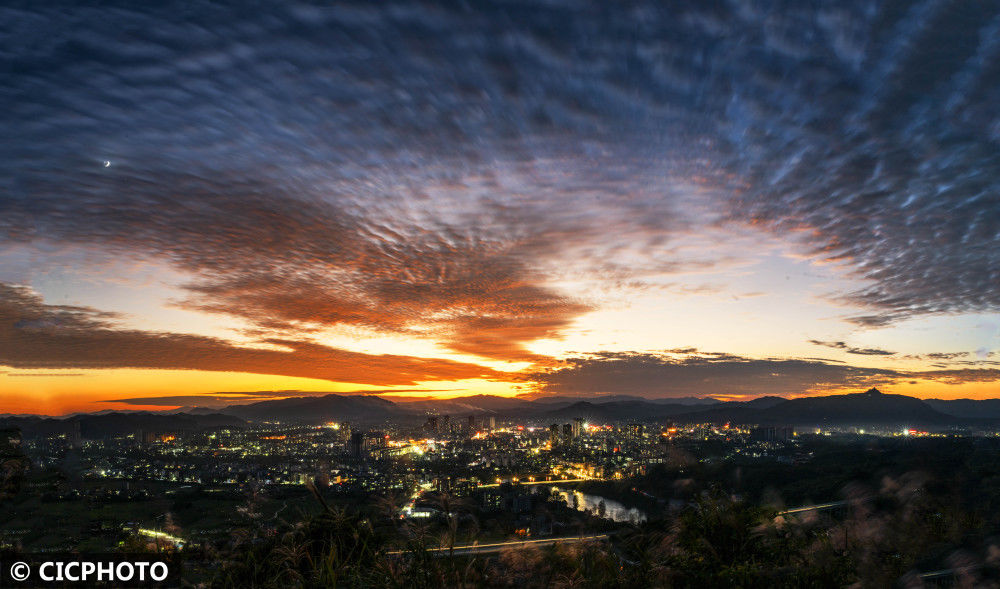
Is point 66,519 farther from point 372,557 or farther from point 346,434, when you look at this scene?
point 346,434

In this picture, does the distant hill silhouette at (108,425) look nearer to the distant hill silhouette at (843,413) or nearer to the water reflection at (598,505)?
the water reflection at (598,505)

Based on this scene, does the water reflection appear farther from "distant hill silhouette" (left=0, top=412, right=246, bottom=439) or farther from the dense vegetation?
"distant hill silhouette" (left=0, top=412, right=246, bottom=439)

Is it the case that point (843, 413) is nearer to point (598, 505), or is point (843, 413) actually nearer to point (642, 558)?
point (598, 505)

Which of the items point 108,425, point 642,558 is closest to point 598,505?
point 642,558

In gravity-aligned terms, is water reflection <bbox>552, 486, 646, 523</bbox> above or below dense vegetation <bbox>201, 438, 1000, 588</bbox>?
below

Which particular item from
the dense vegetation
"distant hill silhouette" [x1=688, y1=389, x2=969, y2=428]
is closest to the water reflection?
the dense vegetation

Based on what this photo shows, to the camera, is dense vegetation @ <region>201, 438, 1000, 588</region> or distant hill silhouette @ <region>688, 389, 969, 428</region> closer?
dense vegetation @ <region>201, 438, 1000, 588</region>

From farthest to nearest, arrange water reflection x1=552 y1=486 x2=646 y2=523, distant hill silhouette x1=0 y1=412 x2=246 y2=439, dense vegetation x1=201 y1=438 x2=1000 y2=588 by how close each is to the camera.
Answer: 1. distant hill silhouette x1=0 y1=412 x2=246 y2=439
2. water reflection x1=552 y1=486 x2=646 y2=523
3. dense vegetation x1=201 y1=438 x2=1000 y2=588

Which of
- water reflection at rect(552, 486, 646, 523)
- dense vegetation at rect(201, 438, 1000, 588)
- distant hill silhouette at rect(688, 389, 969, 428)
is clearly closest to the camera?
dense vegetation at rect(201, 438, 1000, 588)

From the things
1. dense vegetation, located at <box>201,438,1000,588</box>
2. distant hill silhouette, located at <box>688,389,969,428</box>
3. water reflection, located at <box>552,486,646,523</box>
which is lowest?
distant hill silhouette, located at <box>688,389,969,428</box>
